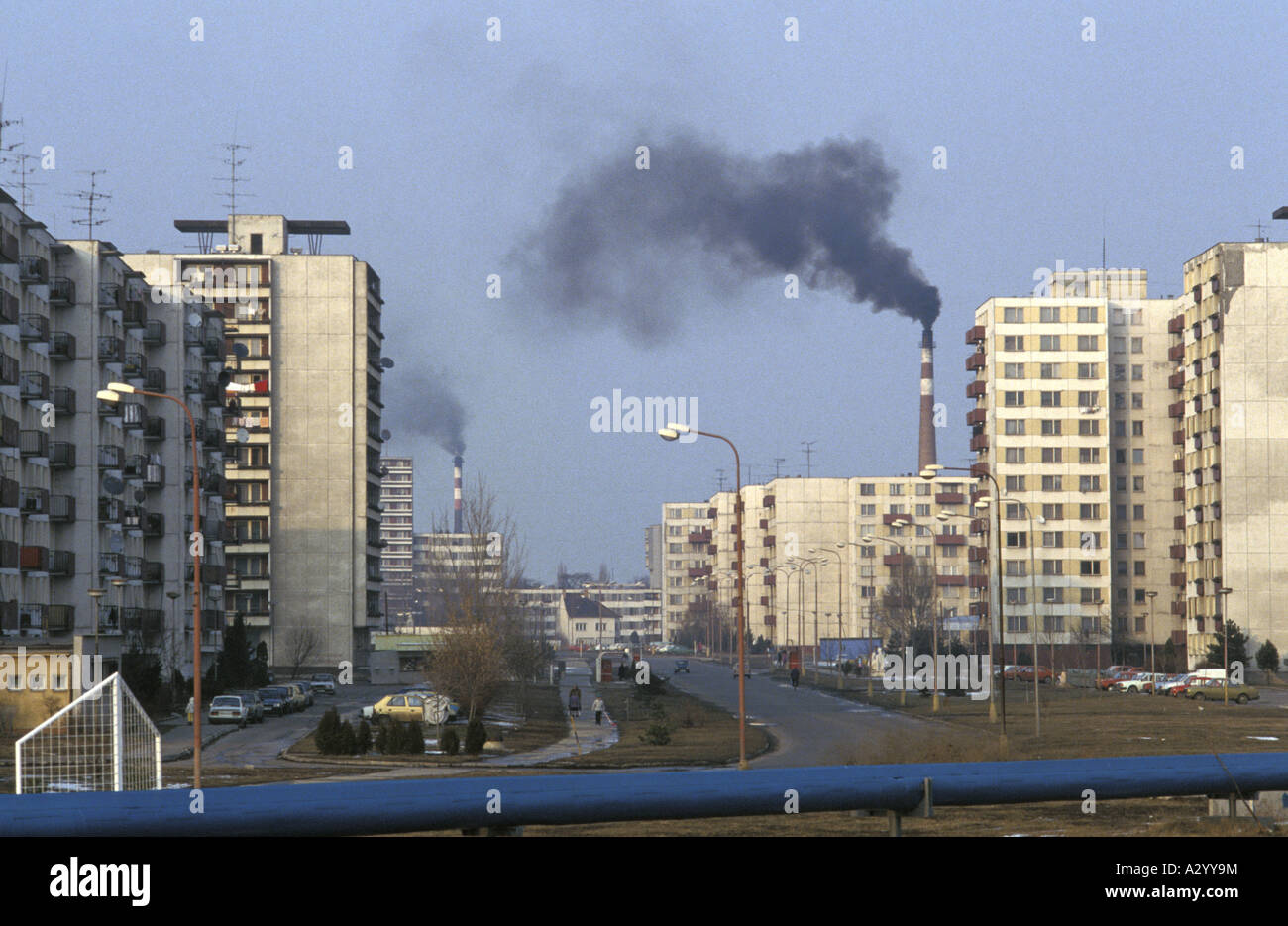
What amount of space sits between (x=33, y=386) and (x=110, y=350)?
997 cm

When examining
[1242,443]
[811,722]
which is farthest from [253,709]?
[1242,443]

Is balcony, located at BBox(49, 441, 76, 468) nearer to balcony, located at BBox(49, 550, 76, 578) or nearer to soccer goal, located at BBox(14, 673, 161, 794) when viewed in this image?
balcony, located at BBox(49, 550, 76, 578)

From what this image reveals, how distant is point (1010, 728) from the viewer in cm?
5500

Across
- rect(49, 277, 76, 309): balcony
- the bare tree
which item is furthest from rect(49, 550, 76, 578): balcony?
the bare tree

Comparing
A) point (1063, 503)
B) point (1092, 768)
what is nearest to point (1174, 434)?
point (1063, 503)

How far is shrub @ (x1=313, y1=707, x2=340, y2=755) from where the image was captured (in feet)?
158

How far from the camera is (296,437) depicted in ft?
442

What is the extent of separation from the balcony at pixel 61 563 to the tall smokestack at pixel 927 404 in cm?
9947

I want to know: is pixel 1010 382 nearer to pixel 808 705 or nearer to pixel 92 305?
pixel 808 705

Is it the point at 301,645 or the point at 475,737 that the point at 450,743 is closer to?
the point at 475,737

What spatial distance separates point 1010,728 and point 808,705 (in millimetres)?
24073

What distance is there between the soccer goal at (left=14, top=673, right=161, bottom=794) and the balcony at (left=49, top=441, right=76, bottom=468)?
62420 mm

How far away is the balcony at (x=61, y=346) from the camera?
79125 mm
